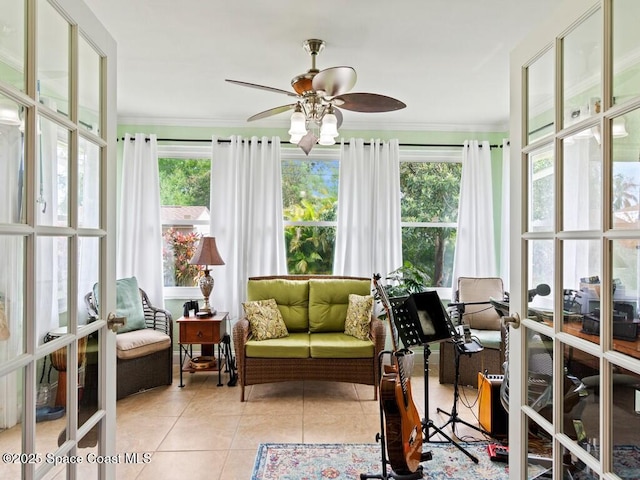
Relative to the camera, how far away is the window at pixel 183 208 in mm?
4484

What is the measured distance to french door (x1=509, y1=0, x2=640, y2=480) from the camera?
0.94 metres

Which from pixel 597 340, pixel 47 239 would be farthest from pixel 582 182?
pixel 47 239

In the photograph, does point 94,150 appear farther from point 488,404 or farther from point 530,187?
point 488,404

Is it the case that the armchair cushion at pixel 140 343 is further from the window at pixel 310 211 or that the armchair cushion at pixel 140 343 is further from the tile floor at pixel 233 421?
the window at pixel 310 211

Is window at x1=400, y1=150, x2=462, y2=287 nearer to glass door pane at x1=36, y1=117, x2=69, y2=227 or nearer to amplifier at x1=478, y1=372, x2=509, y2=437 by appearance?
amplifier at x1=478, y1=372, x2=509, y2=437

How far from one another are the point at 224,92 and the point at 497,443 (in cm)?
340

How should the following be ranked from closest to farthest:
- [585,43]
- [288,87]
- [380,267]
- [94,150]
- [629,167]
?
[629,167] < [585,43] < [94,150] < [288,87] < [380,267]

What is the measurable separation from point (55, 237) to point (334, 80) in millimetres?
1520

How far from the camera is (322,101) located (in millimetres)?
2535

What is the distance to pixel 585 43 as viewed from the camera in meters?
1.09

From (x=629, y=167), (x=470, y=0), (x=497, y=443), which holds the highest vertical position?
(x=470, y=0)

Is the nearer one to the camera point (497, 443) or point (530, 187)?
point (530, 187)

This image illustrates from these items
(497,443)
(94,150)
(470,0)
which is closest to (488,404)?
(497,443)

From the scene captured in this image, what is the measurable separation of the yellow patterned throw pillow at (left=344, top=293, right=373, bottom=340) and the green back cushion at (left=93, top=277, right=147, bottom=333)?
6.34 feet
